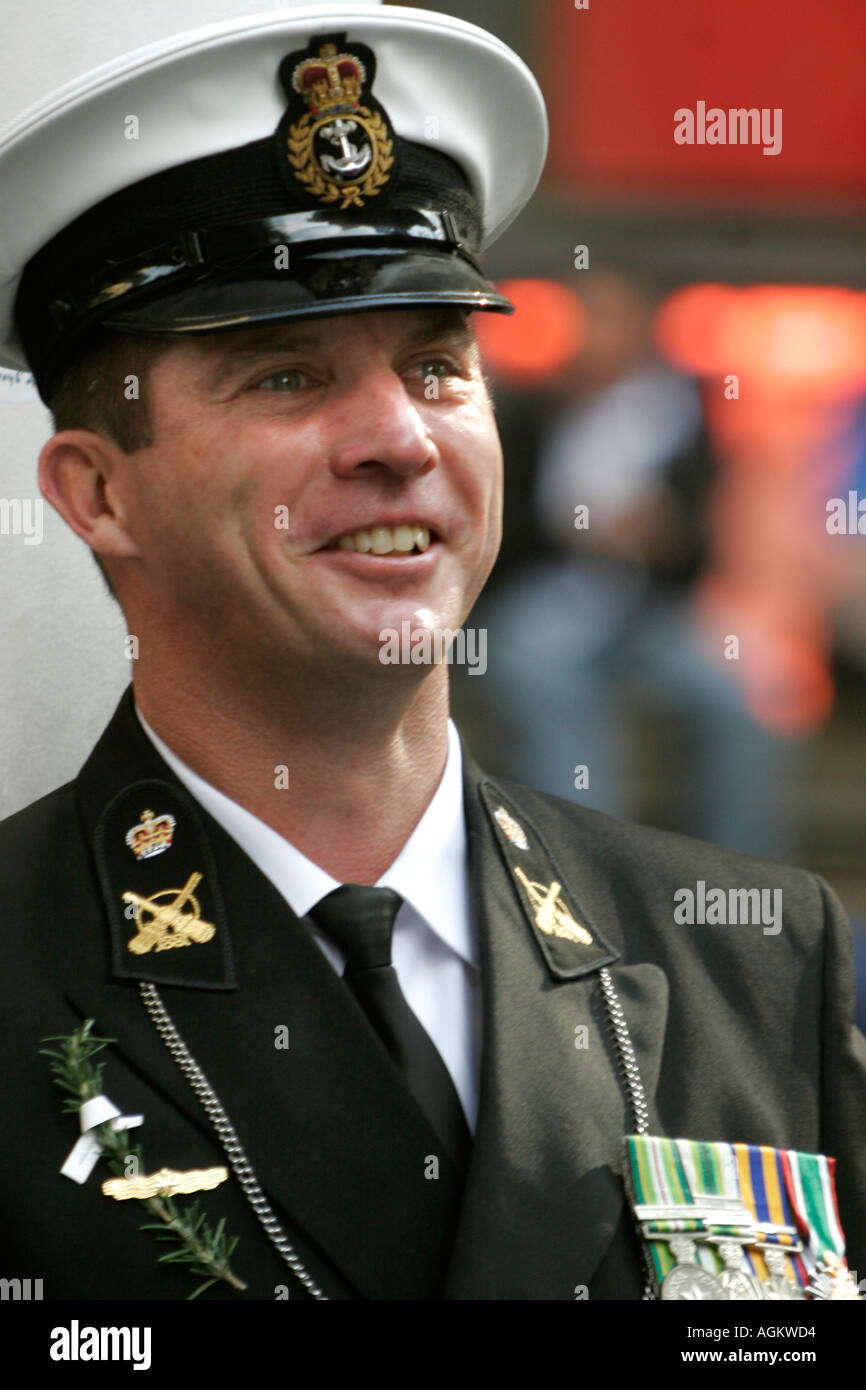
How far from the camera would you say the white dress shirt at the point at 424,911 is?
2.08 metres

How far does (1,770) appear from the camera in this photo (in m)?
2.58

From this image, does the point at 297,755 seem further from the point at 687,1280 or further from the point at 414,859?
the point at 687,1280

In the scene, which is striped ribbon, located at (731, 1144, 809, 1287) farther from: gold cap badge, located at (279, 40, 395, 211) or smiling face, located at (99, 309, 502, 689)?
gold cap badge, located at (279, 40, 395, 211)

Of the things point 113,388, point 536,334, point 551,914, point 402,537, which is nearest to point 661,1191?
point 551,914

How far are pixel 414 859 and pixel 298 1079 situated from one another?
0.33 meters

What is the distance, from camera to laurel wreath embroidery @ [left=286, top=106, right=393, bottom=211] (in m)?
1.98

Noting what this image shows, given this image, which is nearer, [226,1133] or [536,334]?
[226,1133]

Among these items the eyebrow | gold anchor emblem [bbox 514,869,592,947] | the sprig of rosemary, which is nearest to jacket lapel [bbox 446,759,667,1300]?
gold anchor emblem [bbox 514,869,592,947]

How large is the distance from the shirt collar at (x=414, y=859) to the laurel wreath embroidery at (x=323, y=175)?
697 mm

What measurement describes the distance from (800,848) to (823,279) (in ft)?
5.42

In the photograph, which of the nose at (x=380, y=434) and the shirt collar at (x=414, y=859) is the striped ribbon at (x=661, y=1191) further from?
the nose at (x=380, y=434)

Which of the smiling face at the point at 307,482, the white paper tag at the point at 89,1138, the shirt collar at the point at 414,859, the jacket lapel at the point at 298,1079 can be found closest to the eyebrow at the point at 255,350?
the smiling face at the point at 307,482

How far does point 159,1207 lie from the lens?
186 cm

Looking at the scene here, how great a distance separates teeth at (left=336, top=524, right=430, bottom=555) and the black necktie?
42 cm
